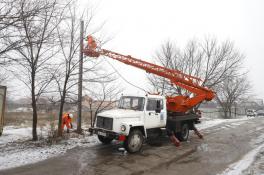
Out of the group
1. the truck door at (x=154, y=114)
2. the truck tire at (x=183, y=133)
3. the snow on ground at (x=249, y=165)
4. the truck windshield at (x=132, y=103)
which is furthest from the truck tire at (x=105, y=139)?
the snow on ground at (x=249, y=165)

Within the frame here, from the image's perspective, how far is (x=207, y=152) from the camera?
9781 mm

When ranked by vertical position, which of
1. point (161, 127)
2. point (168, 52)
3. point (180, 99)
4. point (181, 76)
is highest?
point (168, 52)

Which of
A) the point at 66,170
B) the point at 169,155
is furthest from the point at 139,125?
the point at 66,170

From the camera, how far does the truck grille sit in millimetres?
9352

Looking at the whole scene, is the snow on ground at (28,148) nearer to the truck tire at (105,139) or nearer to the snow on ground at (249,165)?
the truck tire at (105,139)

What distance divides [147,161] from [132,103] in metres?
3.13

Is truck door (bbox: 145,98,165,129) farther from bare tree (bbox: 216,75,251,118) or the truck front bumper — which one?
bare tree (bbox: 216,75,251,118)

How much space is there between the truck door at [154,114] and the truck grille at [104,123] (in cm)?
169

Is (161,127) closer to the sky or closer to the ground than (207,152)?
closer to the sky

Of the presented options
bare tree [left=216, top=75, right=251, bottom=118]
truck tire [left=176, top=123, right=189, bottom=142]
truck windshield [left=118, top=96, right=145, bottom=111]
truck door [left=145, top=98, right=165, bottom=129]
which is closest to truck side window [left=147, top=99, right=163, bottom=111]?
truck door [left=145, top=98, right=165, bottom=129]

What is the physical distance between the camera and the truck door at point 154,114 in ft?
34.1

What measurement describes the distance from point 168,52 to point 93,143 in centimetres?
1590

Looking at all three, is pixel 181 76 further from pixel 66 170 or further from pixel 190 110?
pixel 66 170

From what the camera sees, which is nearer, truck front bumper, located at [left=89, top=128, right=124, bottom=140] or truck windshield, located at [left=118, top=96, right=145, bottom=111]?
truck front bumper, located at [left=89, top=128, right=124, bottom=140]
